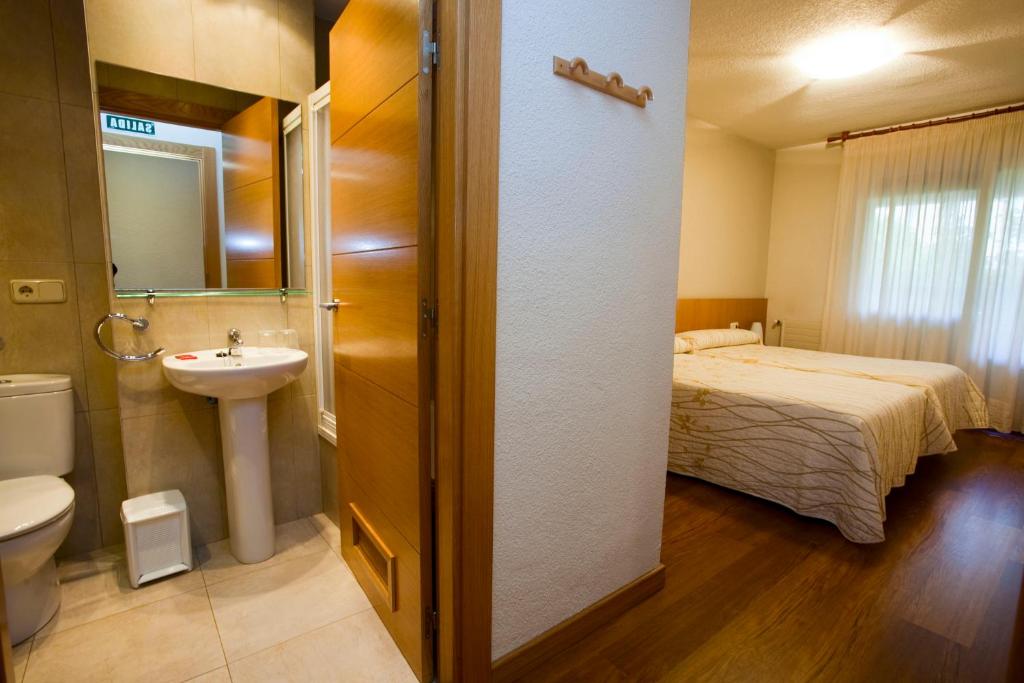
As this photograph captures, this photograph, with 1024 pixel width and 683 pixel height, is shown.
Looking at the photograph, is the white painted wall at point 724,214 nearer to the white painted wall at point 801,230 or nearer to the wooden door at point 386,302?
the white painted wall at point 801,230

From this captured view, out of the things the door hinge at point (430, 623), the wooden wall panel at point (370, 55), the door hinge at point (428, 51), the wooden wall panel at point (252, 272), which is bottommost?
the door hinge at point (430, 623)

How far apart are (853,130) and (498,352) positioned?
474cm

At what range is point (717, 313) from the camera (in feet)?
14.6

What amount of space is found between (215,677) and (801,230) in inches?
218

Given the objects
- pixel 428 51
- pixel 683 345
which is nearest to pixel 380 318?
pixel 428 51

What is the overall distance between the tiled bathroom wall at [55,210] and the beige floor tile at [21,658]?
523 mm

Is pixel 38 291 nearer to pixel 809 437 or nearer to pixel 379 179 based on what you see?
pixel 379 179

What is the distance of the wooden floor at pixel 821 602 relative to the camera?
1439 mm

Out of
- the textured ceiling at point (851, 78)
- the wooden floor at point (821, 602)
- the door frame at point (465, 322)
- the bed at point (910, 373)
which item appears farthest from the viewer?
the bed at point (910, 373)

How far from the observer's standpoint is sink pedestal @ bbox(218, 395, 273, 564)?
1.83 m

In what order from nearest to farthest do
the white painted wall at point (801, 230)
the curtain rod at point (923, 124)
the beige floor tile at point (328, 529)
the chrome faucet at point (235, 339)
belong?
the chrome faucet at point (235, 339) → the beige floor tile at point (328, 529) → the curtain rod at point (923, 124) → the white painted wall at point (801, 230)

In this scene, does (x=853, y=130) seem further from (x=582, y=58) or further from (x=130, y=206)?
(x=130, y=206)

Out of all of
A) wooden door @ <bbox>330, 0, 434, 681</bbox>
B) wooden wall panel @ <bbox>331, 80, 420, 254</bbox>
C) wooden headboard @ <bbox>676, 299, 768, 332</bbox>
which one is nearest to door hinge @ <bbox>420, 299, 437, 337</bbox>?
wooden door @ <bbox>330, 0, 434, 681</bbox>

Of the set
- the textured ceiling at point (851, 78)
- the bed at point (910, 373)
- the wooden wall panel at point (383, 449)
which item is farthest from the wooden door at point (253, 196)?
the bed at point (910, 373)
